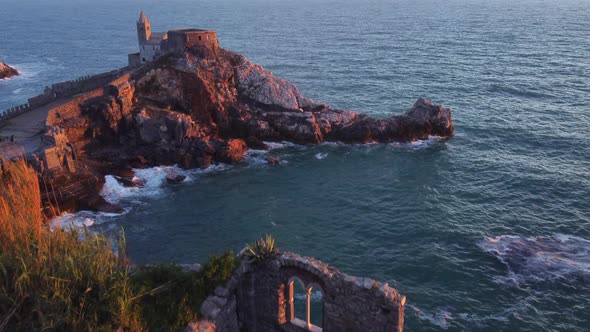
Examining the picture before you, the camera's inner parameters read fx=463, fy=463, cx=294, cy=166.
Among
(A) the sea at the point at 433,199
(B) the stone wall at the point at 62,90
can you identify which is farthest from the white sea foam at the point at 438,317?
(B) the stone wall at the point at 62,90

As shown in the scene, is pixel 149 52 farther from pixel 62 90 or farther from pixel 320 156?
pixel 320 156

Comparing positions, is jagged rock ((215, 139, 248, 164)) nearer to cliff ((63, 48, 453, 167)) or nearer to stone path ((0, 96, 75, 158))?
cliff ((63, 48, 453, 167))

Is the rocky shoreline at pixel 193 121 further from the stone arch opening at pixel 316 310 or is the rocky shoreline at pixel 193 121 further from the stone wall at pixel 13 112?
the stone arch opening at pixel 316 310

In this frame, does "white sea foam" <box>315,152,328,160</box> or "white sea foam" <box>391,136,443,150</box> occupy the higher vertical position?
"white sea foam" <box>391,136,443,150</box>

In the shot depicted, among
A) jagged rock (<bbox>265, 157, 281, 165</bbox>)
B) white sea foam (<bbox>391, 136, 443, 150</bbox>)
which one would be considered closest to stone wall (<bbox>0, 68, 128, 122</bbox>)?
jagged rock (<bbox>265, 157, 281, 165</bbox>)

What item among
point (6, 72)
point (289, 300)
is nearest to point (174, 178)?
point (289, 300)

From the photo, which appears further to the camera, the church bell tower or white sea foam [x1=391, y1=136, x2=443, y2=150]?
the church bell tower

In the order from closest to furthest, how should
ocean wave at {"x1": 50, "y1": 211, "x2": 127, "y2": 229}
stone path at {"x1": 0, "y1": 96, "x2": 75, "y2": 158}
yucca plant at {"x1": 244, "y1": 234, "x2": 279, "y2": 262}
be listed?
yucca plant at {"x1": 244, "y1": 234, "x2": 279, "y2": 262}
ocean wave at {"x1": 50, "y1": 211, "x2": 127, "y2": 229}
stone path at {"x1": 0, "y1": 96, "x2": 75, "y2": 158}
